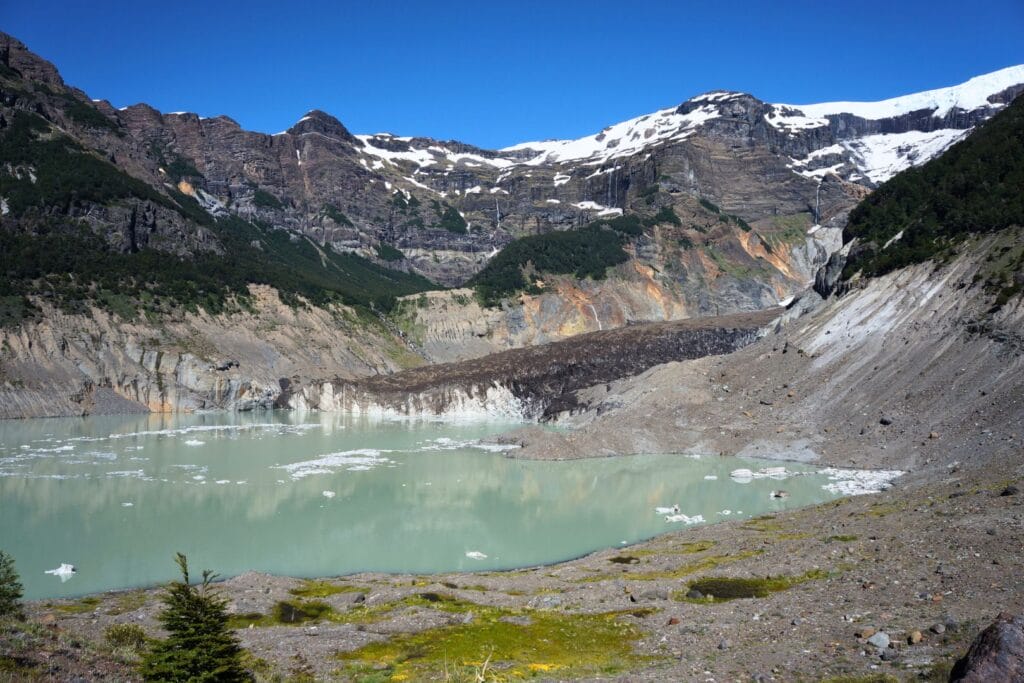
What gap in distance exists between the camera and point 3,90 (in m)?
155

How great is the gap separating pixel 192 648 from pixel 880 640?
13647 millimetres

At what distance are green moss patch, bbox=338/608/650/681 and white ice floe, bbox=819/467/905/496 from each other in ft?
101

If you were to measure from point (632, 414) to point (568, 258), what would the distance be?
9745cm

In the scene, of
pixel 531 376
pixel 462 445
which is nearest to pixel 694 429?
pixel 462 445

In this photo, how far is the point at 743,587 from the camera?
25359mm

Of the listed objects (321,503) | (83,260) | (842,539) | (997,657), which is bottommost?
(321,503)

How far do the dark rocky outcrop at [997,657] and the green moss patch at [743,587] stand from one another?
39.8 ft

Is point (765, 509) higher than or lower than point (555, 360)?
lower

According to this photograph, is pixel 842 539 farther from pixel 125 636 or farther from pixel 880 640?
pixel 125 636

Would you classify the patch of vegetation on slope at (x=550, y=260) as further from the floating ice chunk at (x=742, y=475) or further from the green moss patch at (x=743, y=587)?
the green moss patch at (x=743, y=587)

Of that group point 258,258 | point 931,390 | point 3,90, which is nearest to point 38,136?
point 3,90

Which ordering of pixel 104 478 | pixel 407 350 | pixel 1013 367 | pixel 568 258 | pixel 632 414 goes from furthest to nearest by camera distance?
1. pixel 568 258
2. pixel 407 350
3. pixel 632 414
4. pixel 104 478
5. pixel 1013 367

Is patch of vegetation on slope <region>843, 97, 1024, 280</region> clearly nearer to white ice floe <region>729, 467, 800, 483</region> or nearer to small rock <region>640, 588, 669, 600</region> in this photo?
white ice floe <region>729, 467, 800, 483</region>

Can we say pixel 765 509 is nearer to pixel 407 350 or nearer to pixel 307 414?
pixel 307 414
